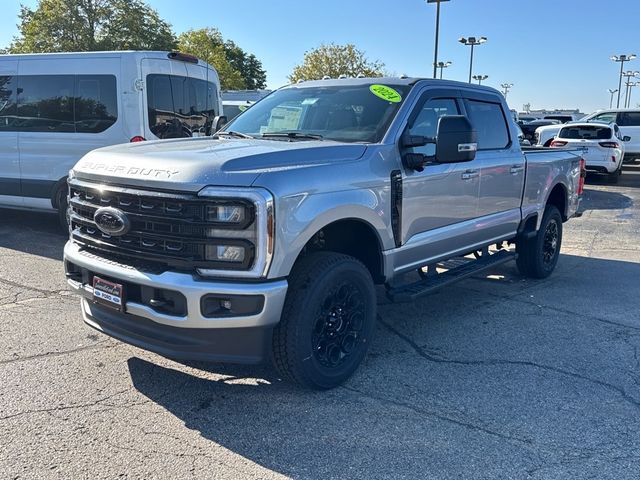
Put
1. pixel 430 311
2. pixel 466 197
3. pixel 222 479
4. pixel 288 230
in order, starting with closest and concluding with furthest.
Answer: pixel 222 479, pixel 288 230, pixel 466 197, pixel 430 311

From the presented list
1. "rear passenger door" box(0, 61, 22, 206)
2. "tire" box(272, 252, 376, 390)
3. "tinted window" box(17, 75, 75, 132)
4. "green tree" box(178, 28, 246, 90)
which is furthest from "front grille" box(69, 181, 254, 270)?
"green tree" box(178, 28, 246, 90)

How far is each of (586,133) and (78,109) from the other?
540 inches

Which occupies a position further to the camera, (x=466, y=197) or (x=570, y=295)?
(x=570, y=295)

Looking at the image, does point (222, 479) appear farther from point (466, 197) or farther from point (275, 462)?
point (466, 197)

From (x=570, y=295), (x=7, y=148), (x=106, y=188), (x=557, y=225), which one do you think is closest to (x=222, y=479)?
(x=106, y=188)

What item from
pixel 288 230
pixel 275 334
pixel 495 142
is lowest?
pixel 275 334

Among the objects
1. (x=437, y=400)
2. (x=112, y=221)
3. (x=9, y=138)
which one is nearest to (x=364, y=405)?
(x=437, y=400)

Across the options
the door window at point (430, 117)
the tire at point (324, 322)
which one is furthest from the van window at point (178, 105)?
the tire at point (324, 322)

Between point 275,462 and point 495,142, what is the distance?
3952 millimetres

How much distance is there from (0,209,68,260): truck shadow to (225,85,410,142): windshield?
11.6 ft

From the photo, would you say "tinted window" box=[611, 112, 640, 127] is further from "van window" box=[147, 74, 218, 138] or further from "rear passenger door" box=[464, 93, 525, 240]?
"van window" box=[147, 74, 218, 138]

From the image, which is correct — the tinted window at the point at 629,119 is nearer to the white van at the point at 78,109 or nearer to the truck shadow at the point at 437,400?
the white van at the point at 78,109

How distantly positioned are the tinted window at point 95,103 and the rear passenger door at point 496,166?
4.52m

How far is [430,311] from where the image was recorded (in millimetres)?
5637
